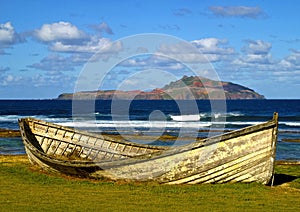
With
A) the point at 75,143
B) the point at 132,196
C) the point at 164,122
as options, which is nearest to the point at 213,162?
the point at 132,196

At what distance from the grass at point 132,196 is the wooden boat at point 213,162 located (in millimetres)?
315

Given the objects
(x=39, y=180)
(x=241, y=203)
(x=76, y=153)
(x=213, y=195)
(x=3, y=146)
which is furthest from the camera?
(x=3, y=146)

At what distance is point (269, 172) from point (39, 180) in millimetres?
7440

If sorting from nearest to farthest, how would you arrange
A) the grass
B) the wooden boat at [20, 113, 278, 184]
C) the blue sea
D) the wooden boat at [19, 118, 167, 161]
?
the grass < the wooden boat at [20, 113, 278, 184] < the wooden boat at [19, 118, 167, 161] < the blue sea

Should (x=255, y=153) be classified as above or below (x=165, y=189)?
above

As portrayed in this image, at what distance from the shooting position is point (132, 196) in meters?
13.5

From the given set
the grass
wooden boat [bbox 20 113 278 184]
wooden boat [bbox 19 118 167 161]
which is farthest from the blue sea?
the grass

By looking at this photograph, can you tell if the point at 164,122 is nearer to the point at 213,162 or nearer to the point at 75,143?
the point at 75,143

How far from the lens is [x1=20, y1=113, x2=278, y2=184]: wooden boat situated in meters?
14.9

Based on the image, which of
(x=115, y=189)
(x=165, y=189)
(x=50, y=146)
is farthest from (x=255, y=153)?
(x=50, y=146)

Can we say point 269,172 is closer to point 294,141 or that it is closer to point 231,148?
point 231,148

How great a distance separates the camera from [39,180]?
52.4 ft

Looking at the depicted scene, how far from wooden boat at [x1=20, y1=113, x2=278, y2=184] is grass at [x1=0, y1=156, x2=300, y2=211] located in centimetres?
32

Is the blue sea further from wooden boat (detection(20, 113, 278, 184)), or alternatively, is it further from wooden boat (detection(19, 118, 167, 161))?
wooden boat (detection(20, 113, 278, 184))
